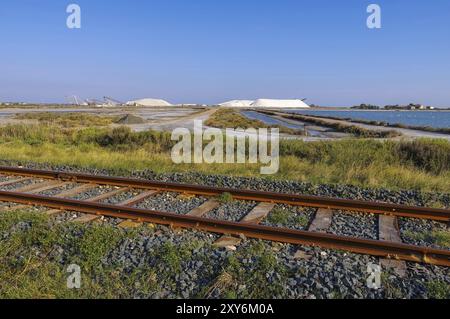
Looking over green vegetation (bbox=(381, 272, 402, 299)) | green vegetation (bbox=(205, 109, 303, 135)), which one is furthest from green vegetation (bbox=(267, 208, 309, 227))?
green vegetation (bbox=(205, 109, 303, 135))

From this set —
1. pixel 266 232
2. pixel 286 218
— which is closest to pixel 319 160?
pixel 286 218

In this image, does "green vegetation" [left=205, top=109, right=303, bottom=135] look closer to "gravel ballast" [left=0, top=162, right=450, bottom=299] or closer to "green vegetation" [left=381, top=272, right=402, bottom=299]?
"gravel ballast" [left=0, top=162, right=450, bottom=299]

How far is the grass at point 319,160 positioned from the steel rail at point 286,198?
5.74ft

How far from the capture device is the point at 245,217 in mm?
7262

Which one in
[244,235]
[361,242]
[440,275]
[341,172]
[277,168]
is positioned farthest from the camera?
[277,168]

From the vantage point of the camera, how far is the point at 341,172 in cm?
1170

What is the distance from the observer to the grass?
35.9 ft

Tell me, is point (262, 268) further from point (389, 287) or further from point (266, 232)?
point (389, 287)

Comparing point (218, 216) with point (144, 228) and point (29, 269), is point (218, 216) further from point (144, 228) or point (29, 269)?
point (29, 269)

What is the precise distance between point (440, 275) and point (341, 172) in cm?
701

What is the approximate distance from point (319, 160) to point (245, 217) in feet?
23.8

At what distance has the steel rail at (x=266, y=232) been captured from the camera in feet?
17.3
